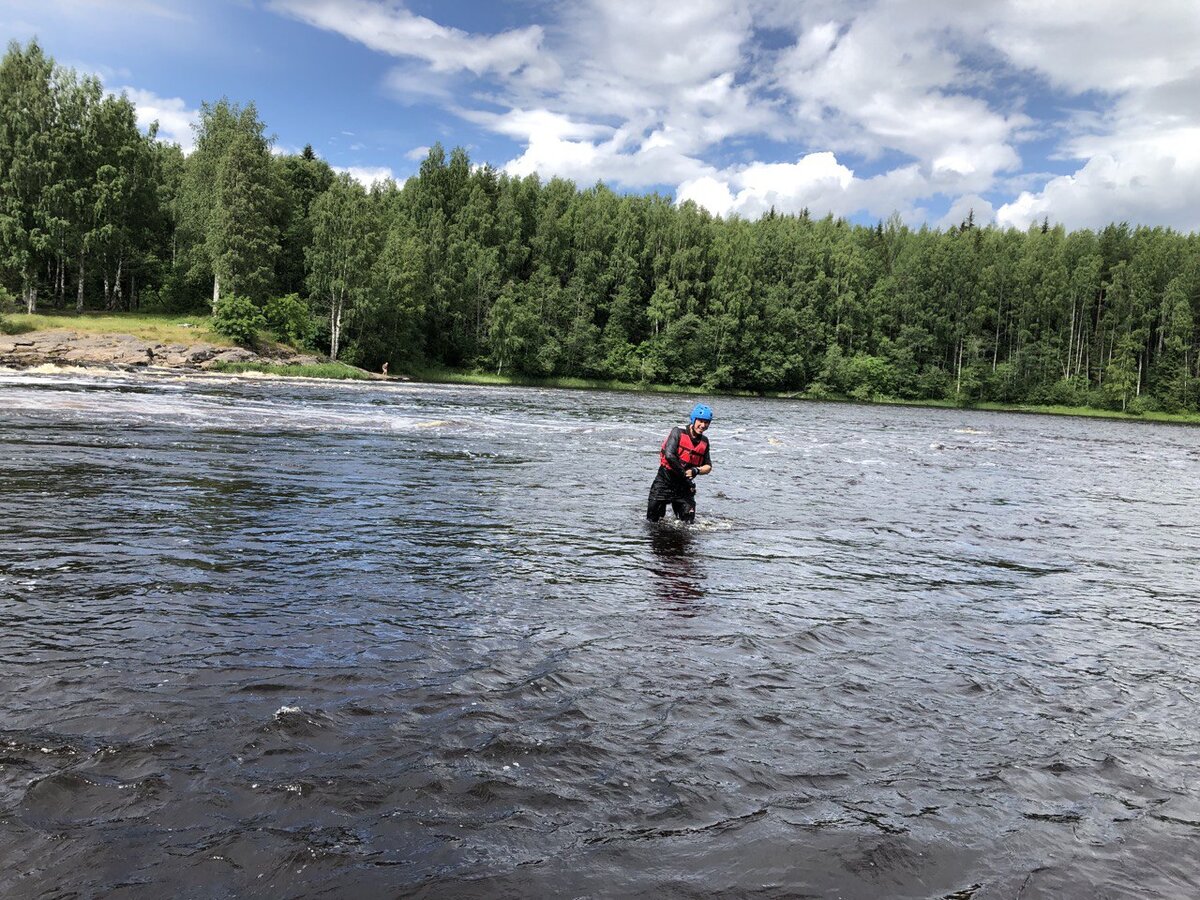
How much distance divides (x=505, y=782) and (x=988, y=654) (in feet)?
19.9

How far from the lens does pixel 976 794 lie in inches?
228

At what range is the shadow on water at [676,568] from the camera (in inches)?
406

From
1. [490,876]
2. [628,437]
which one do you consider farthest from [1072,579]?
[628,437]

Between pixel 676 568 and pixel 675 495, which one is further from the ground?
pixel 675 495

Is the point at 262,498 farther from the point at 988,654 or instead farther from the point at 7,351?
the point at 7,351

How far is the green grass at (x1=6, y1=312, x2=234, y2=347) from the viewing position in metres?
59.5

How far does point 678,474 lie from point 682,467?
0.25 m

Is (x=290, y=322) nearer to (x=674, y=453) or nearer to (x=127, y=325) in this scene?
(x=127, y=325)

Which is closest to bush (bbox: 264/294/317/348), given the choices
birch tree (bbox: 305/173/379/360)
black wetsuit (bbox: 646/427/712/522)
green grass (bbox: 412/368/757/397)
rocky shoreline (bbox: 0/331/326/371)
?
birch tree (bbox: 305/173/379/360)

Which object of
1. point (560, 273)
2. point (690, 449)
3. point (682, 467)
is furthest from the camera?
point (560, 273)

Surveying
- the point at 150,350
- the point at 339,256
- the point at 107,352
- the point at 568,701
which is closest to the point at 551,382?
the point at 339,256

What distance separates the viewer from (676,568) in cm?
1209

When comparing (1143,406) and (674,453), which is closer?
(674,453)

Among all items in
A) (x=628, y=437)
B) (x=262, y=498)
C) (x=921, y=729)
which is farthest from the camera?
(x=628, y=437)
